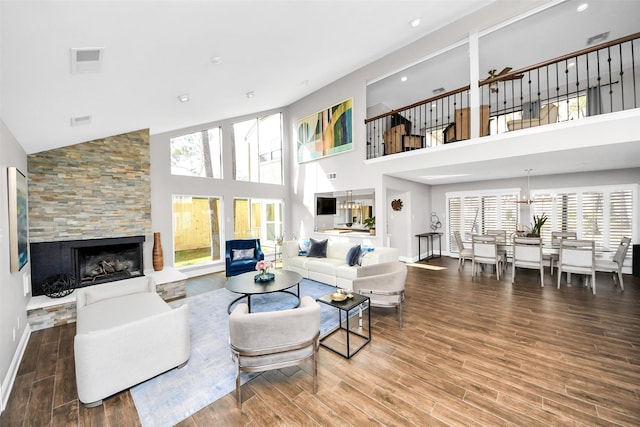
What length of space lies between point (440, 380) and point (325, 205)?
589cm

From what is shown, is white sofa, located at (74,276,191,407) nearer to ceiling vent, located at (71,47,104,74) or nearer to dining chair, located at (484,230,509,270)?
ceiling vent, located at (71,47,104,74)

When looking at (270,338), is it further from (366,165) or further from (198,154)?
(198,154)

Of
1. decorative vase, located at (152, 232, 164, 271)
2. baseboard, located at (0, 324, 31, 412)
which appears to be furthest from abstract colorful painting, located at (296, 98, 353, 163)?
baseboard, located at (0, 324, 31, 412)

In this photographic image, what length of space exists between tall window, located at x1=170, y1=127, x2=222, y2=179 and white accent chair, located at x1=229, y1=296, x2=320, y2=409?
5070mm

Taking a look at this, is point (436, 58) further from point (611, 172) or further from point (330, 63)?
point (611, 172)

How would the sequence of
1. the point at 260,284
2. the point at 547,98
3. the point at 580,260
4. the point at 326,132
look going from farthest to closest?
the point at 326,132 < the point at 547,98 < the point at 580,260 < the point at 260,284

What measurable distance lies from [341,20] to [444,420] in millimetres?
4366

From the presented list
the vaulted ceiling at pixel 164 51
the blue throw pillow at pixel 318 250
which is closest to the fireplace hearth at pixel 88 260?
the vaulted ceiling at pixel 164 51

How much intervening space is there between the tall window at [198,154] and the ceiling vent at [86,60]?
13.2 feet

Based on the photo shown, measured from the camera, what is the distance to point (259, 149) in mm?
7715

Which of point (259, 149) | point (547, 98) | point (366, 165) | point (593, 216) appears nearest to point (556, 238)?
point (593, 216)

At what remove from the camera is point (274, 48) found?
313 centimetres

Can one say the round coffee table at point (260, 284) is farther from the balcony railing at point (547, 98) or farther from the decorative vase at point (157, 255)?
the balcony railing at point (547, 98)

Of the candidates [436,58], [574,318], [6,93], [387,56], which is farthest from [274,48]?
[574,318]
